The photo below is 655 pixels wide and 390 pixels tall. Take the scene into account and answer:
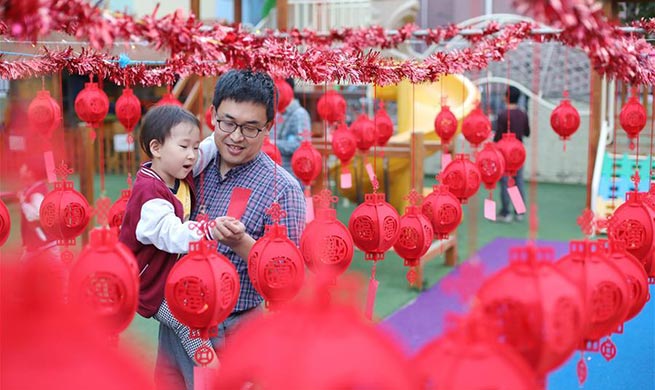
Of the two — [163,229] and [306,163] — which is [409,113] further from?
[163,229]

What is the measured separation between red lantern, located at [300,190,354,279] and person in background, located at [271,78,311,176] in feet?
7.70

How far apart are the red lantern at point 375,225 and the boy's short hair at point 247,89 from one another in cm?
37

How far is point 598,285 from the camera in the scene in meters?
1.24

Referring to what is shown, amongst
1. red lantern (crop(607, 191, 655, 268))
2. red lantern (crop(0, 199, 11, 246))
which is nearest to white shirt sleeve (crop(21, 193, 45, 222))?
red lantern (crop(0, 199, 11, 246))

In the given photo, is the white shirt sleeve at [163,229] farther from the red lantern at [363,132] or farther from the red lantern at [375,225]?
the red lantern at [363,132]

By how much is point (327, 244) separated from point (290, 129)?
2.50 m

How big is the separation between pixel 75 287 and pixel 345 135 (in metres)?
2.36

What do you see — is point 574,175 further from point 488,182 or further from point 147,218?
point 147,218

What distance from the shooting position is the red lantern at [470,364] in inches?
33.9

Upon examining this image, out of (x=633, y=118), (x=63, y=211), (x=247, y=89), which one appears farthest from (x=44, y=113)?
(x=633, y=118)

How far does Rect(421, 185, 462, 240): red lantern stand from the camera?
2.42 meters

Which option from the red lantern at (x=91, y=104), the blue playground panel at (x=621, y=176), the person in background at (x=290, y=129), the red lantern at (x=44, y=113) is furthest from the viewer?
the blue playground panel at (x=621, y=176)

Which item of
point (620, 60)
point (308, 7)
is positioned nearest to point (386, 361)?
point (620, 60)

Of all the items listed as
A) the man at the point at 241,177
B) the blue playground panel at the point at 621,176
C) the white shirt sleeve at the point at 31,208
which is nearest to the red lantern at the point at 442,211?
the man at the point at 241,177
